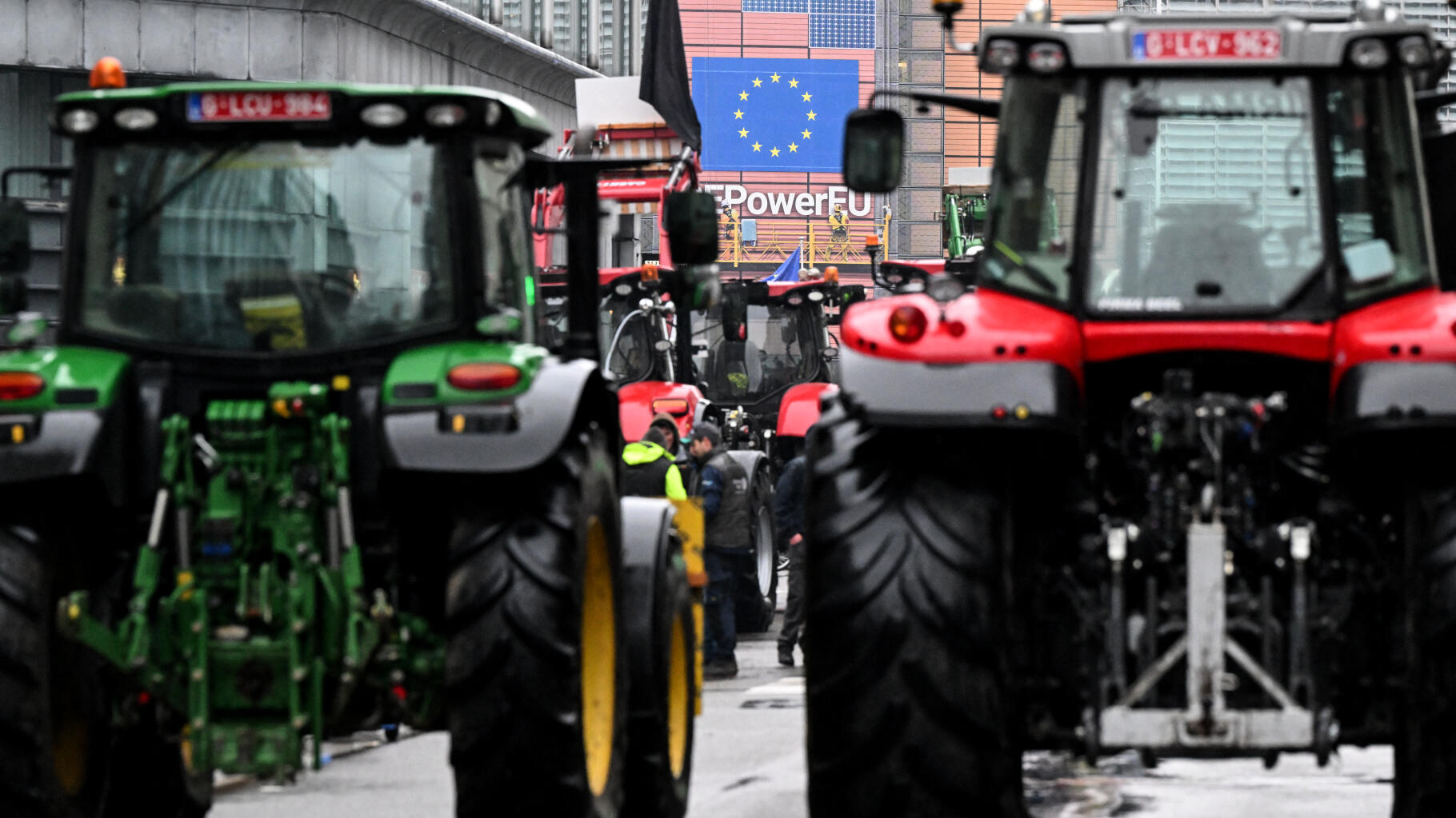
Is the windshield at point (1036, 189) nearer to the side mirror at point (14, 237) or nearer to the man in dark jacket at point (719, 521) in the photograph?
the side mirror at point (14, 237)

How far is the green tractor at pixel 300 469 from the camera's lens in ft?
25.4

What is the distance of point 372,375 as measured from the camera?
329 inches

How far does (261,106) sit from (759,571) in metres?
14.6

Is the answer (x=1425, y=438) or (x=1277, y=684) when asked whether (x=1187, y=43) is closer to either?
(x=1425, y=438)

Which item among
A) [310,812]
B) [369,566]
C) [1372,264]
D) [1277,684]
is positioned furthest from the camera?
[310,812]

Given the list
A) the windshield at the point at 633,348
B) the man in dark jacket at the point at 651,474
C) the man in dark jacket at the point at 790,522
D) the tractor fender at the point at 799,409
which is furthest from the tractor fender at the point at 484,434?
the tractor fender at the point at 799,409

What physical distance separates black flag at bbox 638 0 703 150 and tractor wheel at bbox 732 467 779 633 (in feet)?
13.7

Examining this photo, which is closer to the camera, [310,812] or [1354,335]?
[1354,335]

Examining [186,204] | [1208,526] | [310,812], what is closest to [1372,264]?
[1208,526]

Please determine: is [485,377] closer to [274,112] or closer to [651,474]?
[274,112]

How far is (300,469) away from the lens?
795 cm

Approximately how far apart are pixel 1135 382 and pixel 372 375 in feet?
8.06

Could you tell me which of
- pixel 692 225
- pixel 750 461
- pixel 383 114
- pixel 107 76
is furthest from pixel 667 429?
pixel 383 114

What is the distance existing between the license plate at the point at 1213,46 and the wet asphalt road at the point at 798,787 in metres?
3.44
